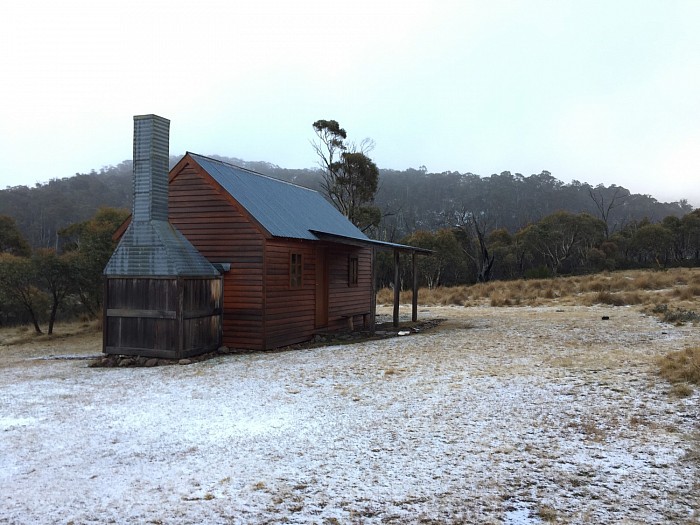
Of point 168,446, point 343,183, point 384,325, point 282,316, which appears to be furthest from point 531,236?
point 168,446

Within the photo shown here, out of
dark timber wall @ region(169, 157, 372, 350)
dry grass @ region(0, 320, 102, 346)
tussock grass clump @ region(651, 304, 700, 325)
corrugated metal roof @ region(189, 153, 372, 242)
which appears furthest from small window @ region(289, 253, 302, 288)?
dry grass @ region(0, 320, 102, 346)

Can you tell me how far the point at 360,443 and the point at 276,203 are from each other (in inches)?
433

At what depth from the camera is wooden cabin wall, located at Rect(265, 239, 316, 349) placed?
13250 mm

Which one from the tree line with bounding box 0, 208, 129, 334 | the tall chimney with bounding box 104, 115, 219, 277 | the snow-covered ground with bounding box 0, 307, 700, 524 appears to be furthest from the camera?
the tree line with bounding box 0, 208, 129, 334

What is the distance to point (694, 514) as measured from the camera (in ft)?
13.0

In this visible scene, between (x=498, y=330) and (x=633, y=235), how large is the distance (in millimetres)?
Answer: 47616

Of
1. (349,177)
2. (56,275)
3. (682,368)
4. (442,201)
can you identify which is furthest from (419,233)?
(442,201)

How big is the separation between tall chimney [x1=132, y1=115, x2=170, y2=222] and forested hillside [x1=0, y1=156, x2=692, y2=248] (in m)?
60.4

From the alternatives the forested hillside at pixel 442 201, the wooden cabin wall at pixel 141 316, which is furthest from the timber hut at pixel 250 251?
the forested hillside at pixel 442 201

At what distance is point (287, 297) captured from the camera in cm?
1401

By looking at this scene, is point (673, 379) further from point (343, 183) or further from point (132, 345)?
point (343, 183)

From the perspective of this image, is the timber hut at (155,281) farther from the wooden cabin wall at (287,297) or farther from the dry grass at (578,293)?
the dry grass at (578,293)

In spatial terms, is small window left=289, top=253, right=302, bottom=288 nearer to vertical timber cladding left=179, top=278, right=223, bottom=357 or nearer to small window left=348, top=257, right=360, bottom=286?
vertical timber cladding left=179, top=278, right=223, bottom=357

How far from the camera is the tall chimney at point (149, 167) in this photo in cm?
1252
